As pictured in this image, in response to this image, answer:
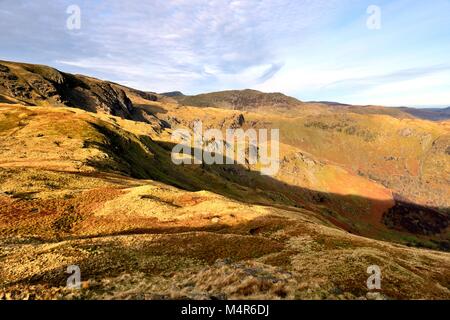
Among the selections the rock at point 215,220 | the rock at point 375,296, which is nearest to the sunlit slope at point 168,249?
the rock at point 375,296

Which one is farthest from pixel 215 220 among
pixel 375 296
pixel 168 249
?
pixel 375 296

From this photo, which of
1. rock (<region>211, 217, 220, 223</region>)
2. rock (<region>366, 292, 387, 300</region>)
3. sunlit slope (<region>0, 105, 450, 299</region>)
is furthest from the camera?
rock (<region>211, 217, 220, 223</region>)

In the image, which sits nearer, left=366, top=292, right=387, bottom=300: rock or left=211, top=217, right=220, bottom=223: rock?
left=366, top=292, right=387, bottom=300: rock

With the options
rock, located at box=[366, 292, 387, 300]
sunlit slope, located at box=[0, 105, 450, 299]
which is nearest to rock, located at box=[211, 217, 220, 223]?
sunlit slope, located at box=[0, 105, 450, 299]

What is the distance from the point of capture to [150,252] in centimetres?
3838

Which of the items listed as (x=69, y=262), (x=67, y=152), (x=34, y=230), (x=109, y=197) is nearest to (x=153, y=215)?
(x=109, y=197)

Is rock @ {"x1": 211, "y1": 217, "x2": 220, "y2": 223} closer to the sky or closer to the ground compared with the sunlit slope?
closer to the ground

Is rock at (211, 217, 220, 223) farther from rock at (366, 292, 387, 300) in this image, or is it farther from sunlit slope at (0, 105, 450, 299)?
rock at (366, 292, 387, 300)

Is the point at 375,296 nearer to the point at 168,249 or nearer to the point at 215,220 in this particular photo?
the point at 168,249

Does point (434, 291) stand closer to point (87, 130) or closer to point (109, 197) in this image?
point (109, 197)

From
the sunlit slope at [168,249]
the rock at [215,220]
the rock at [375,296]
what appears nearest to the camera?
the rock at [375,296]

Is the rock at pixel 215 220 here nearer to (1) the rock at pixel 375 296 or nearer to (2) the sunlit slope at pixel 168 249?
(2) the sunlit slope at pixel 168 249

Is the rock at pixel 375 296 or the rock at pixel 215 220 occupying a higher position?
the rock at pixel 375 296
